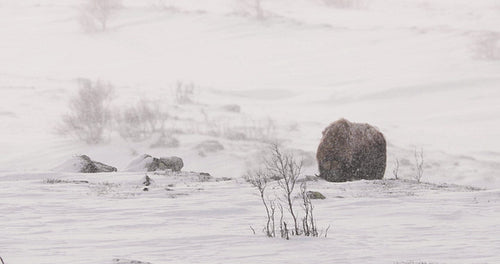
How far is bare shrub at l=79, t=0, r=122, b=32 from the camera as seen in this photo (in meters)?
56.0

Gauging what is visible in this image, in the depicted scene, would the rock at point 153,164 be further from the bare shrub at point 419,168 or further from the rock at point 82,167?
the bare shrub at point 419,168

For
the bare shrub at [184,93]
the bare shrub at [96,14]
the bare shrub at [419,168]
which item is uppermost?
the bare shrub at [96,14]

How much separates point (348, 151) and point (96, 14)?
43.2 meters

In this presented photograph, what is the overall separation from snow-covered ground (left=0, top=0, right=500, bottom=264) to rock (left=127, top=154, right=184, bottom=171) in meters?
1.58

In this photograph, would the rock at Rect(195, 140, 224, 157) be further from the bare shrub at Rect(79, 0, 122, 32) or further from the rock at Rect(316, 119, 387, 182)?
the bare shrub at Rect(79, 0, 122, 32)

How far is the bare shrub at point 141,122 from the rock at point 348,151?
12.7 m

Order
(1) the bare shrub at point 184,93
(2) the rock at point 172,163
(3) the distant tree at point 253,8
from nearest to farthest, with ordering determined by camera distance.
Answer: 1. (2) the rock at point 172,163
2. (1) the bare shrub at point 184,93
3. (3) the distant tree at point 253,8

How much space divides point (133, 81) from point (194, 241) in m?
33.5

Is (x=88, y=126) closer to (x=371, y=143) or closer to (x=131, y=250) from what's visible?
(x=371, y=143)

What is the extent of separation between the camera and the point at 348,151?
1598cm

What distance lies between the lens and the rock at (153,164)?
18188mm

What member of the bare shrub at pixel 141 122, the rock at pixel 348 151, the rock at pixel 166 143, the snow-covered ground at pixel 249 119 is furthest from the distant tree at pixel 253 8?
the rock at pixel 348 151

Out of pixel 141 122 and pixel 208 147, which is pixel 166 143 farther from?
pixel 141 122

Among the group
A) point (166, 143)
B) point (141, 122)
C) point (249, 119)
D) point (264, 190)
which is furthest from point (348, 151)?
point (249, 119)
